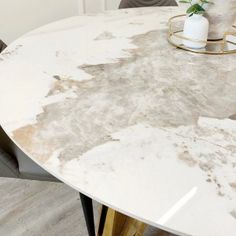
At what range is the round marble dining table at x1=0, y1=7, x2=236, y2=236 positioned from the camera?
0.55 m

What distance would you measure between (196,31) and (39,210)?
982mm

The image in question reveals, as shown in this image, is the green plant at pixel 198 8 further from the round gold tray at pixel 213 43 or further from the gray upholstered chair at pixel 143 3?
the gray upholstered chair at pixel 143 3

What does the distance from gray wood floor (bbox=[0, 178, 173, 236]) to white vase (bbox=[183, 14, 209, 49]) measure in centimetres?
76

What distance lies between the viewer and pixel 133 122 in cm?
73

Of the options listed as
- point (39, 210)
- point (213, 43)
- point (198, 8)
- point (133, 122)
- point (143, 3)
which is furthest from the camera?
point (143, 3)

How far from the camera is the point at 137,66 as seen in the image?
983 millimetres

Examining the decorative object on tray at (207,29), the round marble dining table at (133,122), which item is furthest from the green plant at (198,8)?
the round marble dining table at (133,122)

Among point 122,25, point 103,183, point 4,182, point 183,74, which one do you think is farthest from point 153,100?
point 4,182

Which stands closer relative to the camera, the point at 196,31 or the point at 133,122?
the point at 133,122

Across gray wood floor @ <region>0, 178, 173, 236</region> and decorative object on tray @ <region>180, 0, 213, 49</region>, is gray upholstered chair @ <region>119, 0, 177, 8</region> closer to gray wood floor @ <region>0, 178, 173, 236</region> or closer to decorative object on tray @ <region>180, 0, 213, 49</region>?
decorative object on tray @ <region>180, 0, 213, 49</region>

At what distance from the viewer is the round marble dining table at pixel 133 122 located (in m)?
0.55

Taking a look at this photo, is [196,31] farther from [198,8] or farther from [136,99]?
[136,99]

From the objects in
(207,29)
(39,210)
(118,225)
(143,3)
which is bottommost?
(39,210)

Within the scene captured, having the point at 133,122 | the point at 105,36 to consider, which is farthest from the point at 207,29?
the point at 133,122
